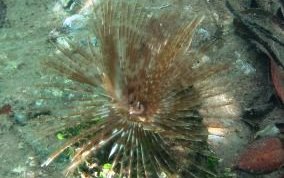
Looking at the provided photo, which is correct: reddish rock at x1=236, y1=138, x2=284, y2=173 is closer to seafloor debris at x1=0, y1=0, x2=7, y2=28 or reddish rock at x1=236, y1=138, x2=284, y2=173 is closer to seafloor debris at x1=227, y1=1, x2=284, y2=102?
seafloor debris at x1=227, y1=1, x2=284, y2=102

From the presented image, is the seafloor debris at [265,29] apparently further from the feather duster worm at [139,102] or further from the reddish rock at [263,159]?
the feather duster worm at [139,102]

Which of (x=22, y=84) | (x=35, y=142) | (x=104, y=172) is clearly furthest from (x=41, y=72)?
(x=104, y=172)

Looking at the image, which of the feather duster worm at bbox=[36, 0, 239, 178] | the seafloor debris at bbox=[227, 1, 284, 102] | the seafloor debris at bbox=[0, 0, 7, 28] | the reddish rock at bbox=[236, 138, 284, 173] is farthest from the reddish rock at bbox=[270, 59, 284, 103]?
the seafloor debris at bbox=[0, 0, 7, 28]

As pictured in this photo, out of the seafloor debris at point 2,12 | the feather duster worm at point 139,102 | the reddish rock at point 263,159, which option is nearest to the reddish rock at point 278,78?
the reddish rock at point 263,159

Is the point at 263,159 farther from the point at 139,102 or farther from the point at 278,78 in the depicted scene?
the point at 139,102

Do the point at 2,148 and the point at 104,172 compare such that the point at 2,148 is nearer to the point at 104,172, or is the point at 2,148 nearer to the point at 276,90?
the point at 104,172

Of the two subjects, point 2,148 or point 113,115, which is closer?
point 113,115
